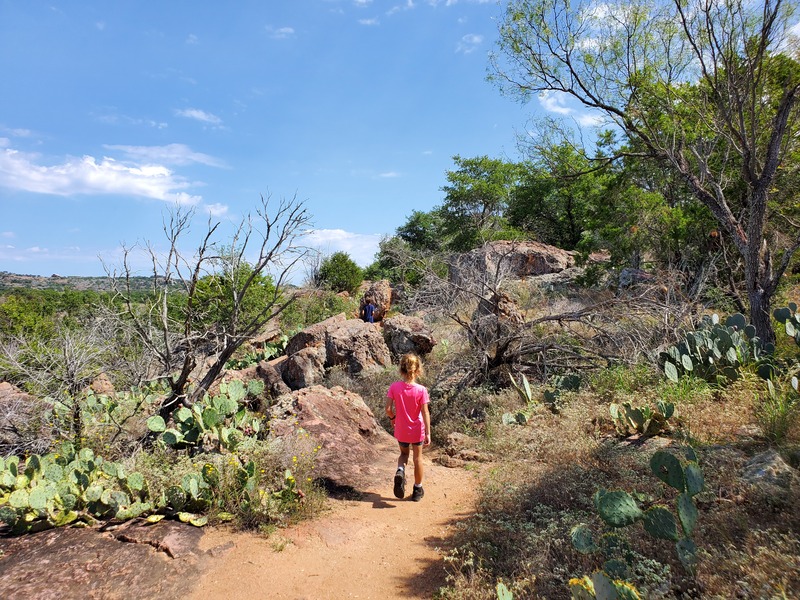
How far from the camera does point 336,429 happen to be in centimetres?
654

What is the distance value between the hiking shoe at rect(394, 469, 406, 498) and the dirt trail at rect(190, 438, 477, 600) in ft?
0.29

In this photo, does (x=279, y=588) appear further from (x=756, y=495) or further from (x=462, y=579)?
(x=756, y=495)

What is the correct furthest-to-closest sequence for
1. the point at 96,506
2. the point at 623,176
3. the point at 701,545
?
the point at 623,176 → the point at 96,506 → the point at 701,545

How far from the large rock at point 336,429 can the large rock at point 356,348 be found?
3307 millimetres

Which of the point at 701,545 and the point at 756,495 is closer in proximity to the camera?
the point at 701,545

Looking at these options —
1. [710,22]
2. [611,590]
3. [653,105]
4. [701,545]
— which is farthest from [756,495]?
[653,105]

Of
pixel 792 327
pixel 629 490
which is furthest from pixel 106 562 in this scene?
pixel 792 327

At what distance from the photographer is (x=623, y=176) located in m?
15.9

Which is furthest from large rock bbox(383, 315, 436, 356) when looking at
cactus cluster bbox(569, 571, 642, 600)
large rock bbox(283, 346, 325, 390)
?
cactus cluster bbox(569, 571, 642, 600)

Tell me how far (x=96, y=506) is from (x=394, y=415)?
2.85 meters

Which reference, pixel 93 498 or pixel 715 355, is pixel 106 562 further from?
pixel 715 355

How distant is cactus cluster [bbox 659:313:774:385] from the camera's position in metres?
6.33

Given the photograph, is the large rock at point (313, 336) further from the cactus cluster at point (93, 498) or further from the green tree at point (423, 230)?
the green tree at point (423, 230)

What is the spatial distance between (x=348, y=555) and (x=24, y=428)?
593 centimetres
